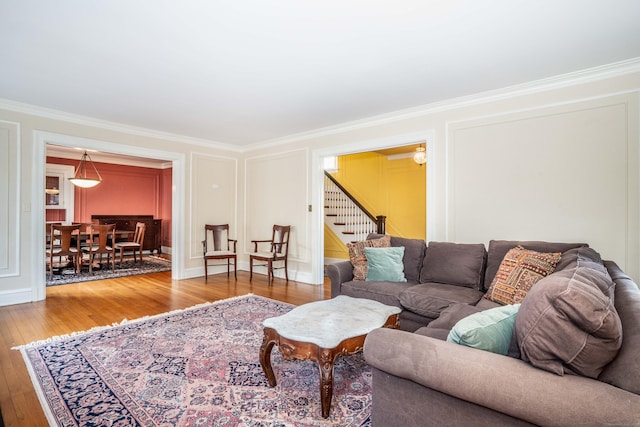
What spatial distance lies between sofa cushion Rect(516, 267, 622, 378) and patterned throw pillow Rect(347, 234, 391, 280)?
242 cm

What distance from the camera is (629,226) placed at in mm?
2889

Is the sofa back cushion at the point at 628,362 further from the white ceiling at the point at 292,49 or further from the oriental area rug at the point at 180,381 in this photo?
the white ceiling at the point at 292,49

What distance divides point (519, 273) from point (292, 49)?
2.51m

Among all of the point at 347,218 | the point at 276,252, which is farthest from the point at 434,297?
the point at 347,218

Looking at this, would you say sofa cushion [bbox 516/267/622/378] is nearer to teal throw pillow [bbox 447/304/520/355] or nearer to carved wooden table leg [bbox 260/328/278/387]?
teal throw pillow [bbox 447/304/520/355]

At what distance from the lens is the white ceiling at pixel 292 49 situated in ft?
7.11

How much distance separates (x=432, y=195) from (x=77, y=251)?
234 inches

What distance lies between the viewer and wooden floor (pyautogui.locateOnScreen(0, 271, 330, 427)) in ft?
6.75

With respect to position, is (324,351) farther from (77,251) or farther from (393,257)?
(77,251)

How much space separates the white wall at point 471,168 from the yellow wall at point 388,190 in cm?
252

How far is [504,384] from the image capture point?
1.02 m

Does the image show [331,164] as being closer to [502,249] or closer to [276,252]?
[276,252]

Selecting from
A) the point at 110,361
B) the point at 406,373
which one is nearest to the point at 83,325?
the point at 110,361

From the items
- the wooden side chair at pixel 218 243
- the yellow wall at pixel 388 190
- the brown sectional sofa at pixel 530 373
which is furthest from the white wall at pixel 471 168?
the yellow wall at pixel 388 190
